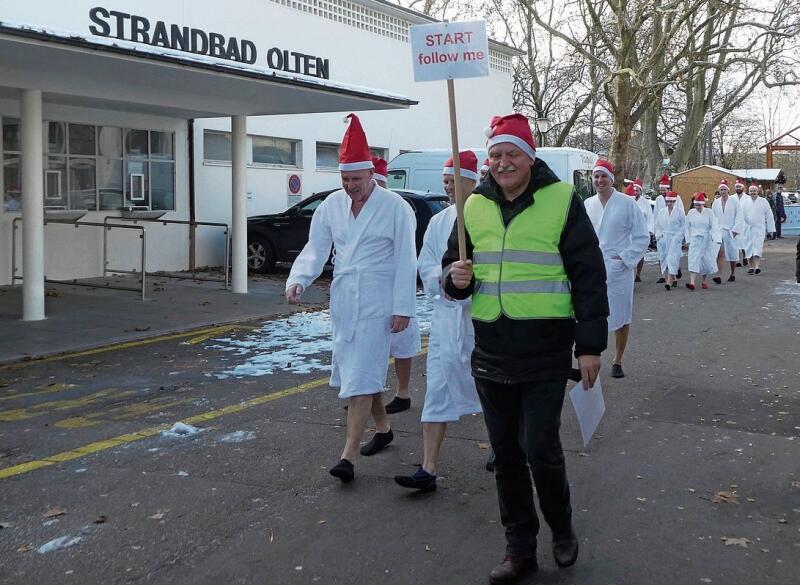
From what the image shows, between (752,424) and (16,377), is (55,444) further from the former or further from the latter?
(752,424)

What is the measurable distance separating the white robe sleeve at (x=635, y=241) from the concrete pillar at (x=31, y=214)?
7.59 meters

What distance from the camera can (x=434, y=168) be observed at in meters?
21.4

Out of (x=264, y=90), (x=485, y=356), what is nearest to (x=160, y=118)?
(x=264, y=90)

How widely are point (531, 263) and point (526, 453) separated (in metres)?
0.84

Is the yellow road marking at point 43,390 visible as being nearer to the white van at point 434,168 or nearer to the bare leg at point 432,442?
the bare leg at point 432,442

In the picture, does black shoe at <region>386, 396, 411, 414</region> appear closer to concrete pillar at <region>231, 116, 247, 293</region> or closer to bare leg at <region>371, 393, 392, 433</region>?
bare leg at <region>371, 393, 392, 433</region>

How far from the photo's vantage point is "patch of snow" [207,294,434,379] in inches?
364

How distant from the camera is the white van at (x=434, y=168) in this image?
21.4 meters

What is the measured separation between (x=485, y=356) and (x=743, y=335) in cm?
844

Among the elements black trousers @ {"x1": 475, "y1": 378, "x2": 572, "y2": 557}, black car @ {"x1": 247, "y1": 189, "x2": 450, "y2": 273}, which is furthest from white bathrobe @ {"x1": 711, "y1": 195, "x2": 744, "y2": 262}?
black trousers @ {"x1": 475, "y1": 378, "x2": 572, "y2": 557}

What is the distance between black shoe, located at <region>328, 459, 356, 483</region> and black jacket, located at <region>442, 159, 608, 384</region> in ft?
5.12

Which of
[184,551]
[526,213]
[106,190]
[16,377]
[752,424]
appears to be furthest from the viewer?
[106,190]

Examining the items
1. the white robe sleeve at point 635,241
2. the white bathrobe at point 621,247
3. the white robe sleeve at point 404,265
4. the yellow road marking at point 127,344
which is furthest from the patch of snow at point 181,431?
the white robe sleeve at point 635,241

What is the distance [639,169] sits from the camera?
72.7m
